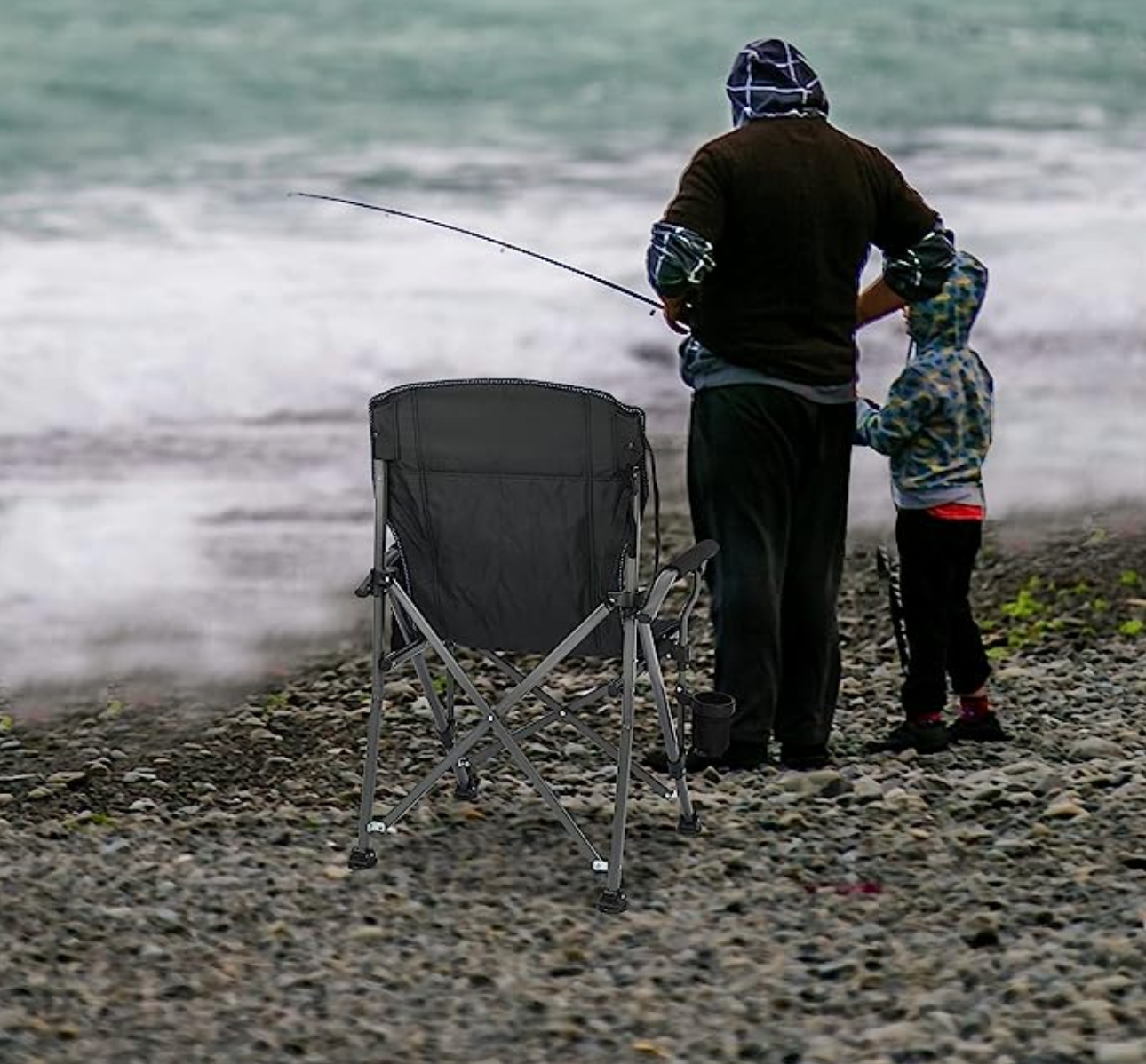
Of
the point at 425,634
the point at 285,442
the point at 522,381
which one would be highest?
the point at 522,381

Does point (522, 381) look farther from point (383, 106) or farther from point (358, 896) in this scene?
point (383, 106)

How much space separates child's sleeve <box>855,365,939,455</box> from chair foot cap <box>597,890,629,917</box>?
4.17ft

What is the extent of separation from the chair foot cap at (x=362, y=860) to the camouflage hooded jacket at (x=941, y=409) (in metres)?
1.47

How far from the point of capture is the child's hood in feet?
17.0

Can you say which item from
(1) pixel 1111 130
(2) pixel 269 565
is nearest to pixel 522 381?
(2) pixel 269 565

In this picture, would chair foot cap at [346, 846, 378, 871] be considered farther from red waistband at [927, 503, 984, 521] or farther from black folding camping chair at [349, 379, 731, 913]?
red waistband at [927, 503, 984, 521]

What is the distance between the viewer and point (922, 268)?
5.17 metres

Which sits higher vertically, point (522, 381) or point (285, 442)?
point (522, 381)

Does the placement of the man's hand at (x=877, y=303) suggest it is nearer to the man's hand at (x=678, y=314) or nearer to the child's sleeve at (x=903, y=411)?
the child's sleeve at (x=903, y=411)

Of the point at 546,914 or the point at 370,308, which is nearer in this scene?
the point at 546,914

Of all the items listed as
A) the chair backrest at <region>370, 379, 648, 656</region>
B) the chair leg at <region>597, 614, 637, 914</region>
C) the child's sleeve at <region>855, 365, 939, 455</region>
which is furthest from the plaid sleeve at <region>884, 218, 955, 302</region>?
the chair leg at <region>597, 614, 637, 914</region>

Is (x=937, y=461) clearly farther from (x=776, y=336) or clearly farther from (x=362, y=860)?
(x=362, y=860)

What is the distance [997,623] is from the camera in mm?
7246

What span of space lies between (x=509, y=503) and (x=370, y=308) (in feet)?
48.4
